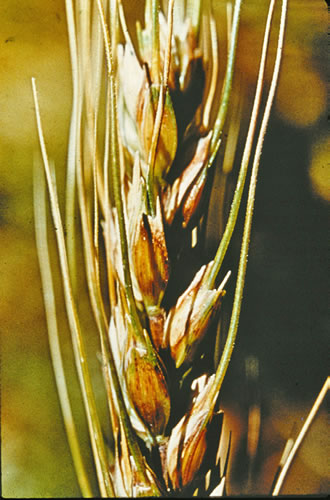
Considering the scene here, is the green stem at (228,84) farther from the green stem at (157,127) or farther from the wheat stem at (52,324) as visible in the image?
the wheat stem at (52,324)

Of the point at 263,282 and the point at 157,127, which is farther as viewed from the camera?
the point at 263,282

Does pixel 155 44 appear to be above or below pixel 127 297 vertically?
above

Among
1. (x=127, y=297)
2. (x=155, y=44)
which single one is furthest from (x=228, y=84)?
(x=127, y=297)

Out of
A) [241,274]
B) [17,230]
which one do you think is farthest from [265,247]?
[17,230]

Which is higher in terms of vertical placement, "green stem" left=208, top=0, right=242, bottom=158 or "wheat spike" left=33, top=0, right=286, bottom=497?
"green stem" left=208, top=0, right=242, bottom=158

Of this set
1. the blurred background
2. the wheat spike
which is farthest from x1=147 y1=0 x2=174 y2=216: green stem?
the blurred background

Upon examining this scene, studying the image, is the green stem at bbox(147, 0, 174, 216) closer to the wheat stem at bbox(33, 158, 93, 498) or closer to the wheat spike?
the wheat spike

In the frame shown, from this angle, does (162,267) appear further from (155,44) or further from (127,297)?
(155,44)

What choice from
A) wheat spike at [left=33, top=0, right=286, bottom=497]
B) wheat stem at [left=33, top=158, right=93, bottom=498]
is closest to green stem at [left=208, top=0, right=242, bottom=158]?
Result: wheat spike at [left=33, top=0, right=286, bottom=497]

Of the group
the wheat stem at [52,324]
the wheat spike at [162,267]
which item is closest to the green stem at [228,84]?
the wheat spike at [162,267]
